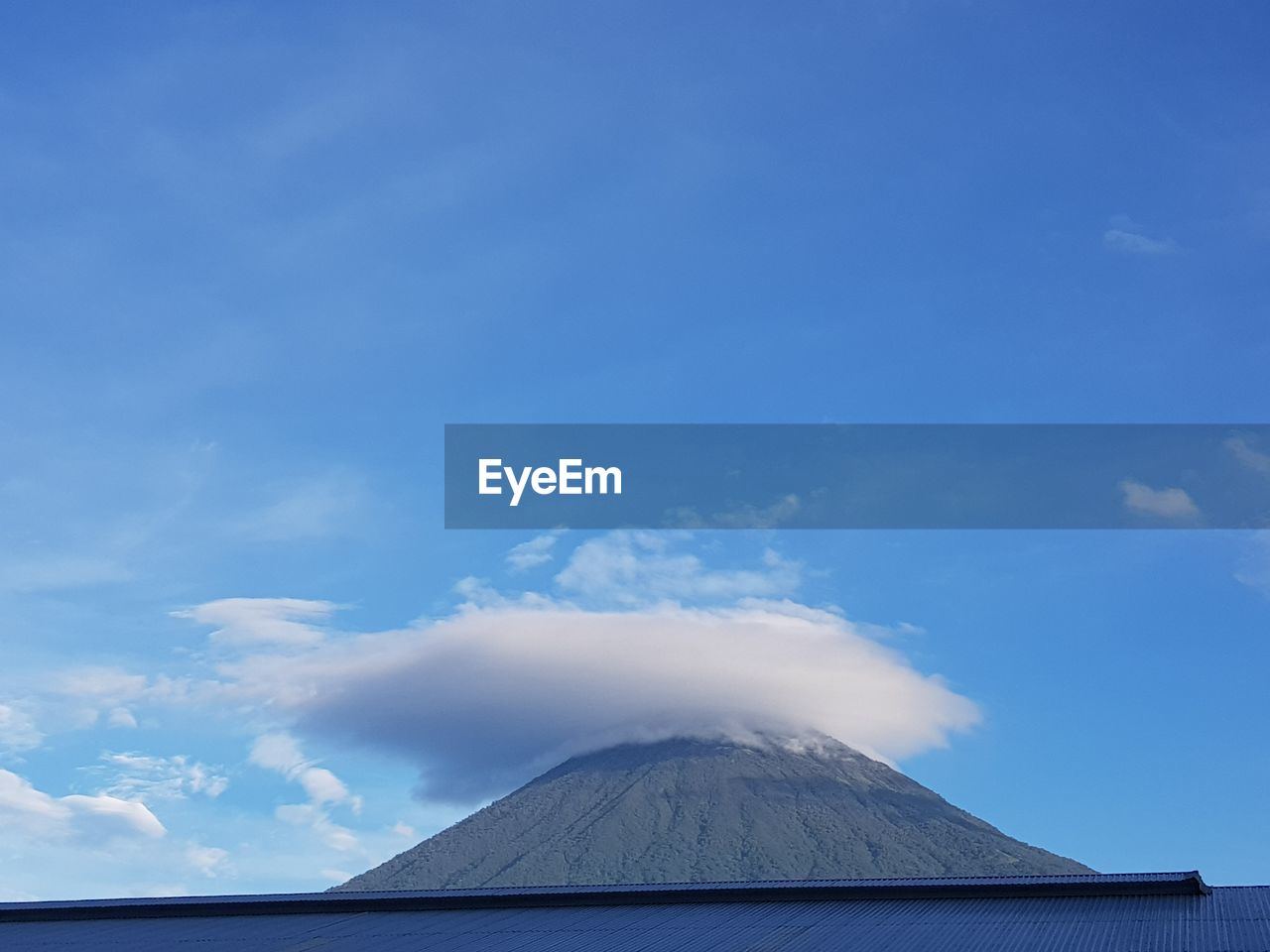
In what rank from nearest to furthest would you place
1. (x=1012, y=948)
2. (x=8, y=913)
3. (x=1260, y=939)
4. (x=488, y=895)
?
(x=1260, y=939)
(x=1012, y=948)
(x=488, y=895)
(x=8, y=913)

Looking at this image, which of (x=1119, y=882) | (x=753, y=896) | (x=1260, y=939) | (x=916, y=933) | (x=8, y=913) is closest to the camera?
(x=1260, y=939)

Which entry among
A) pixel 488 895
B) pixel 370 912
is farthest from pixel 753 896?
pixel 370 912

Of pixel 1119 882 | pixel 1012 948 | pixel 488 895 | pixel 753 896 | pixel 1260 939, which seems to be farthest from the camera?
pixel 488 895

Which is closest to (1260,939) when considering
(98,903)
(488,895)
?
(488,895)

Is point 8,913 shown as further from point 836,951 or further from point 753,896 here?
point 836,951

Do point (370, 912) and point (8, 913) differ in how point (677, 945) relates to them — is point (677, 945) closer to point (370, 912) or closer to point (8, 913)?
point (370, 912)

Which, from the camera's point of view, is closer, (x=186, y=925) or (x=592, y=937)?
(x=592, y=937)
